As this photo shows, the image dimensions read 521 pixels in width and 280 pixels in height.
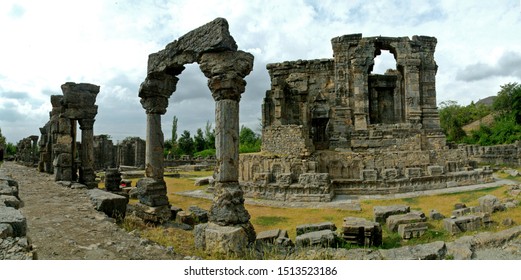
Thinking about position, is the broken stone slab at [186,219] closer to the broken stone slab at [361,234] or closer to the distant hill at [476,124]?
the broken stone slab at [361,234]

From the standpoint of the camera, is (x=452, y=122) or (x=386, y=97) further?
(x=452, y=122)

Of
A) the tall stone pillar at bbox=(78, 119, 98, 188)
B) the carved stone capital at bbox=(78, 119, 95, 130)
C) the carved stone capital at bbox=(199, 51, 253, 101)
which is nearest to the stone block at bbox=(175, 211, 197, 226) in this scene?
the carved stone capital at bbox=(199, 51, 253, 101)

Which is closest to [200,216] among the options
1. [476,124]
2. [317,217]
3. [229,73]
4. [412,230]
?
[317,217]

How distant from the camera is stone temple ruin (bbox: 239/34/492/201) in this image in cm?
1498

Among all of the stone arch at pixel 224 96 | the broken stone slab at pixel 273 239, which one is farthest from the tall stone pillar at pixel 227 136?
the broken stone slab at pixel 273 239

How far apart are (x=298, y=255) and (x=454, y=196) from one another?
1131 centimetres

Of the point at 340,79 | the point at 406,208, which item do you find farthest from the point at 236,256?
the point at 340,79

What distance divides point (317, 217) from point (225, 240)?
5.97 m

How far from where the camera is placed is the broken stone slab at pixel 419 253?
468 centimetres

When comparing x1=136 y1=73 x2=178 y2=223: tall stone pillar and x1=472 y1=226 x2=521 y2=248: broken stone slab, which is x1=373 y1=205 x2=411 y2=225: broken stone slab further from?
x1=136 y1=73 x2=178 y2=223: tall stone pillar

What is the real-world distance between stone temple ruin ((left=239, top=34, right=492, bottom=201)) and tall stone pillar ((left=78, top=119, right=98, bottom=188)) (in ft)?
20.8

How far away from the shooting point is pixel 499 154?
92.6 ft

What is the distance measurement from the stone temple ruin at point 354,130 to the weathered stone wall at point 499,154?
10.4m

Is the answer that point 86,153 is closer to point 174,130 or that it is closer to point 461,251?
point 461,251
